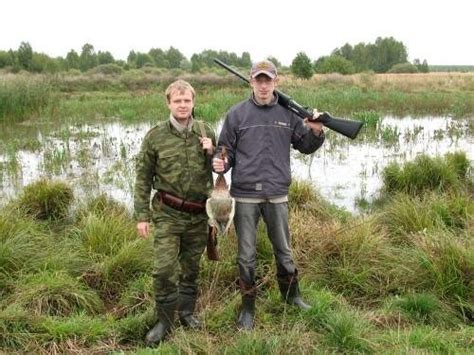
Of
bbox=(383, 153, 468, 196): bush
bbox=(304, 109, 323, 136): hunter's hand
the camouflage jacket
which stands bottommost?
bbox=(383, 153, 468, 196): bush

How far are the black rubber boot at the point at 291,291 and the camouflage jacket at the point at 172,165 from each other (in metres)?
1.06

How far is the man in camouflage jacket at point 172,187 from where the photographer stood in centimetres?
383

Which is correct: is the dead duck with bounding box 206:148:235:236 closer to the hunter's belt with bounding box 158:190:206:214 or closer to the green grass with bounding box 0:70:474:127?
the hunter's belt with bounding box 158:190:206:214

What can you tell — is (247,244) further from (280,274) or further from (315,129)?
(315,129)

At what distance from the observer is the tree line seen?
51.0 m

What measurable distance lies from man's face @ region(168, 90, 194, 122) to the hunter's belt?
0.62 m

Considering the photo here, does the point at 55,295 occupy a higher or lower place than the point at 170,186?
lower

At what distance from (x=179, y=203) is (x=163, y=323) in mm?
992

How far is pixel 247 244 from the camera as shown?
13.4 feet

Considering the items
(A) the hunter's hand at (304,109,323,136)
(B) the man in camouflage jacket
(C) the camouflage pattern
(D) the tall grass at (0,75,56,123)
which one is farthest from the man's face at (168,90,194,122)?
(D) the tall grass at (0,75,56,123)

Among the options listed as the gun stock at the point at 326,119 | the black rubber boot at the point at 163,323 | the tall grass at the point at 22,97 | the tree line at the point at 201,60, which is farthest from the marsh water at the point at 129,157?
the tree line at the point at 201,60

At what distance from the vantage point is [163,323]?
13.2 feet

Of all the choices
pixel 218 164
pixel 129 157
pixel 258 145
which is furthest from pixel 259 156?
pixel 129 157

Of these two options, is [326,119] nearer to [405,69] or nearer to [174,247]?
[174,247]
